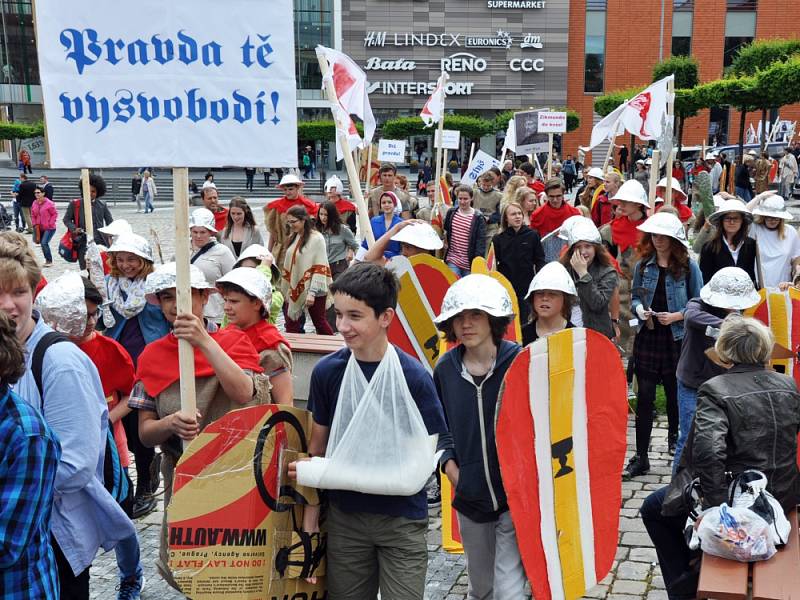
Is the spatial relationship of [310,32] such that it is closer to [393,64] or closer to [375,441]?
[393,64]

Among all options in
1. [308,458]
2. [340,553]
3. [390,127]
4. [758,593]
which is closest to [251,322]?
[308,458]

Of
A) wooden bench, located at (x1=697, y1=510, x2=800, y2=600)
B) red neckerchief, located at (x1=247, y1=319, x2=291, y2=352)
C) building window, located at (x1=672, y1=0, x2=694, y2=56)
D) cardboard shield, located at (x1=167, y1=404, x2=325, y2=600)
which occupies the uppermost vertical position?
building window, located at (x1=672, y1=0, x2=694, y2=56)

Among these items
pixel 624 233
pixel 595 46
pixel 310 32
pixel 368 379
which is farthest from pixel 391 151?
pixel 595 46

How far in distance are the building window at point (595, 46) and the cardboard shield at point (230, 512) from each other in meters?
52.9

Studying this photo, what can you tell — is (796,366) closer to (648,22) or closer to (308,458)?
(308,458)

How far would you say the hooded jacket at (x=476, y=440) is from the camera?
334cm

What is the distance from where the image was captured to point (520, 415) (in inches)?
129

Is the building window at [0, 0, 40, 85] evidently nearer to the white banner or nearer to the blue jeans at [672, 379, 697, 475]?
the blue jeans at [672, 379, 697, 475]

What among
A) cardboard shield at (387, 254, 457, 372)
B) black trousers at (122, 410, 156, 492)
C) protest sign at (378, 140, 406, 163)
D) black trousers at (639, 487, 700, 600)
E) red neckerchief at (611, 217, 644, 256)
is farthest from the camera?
protest sign at (378, 140, 406, 163)

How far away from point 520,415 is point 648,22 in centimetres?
5347

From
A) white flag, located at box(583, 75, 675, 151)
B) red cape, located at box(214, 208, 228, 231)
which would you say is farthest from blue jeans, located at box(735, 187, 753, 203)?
red cape, located at box(214, 208, 228, 231)

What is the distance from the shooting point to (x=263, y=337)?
3.69 m

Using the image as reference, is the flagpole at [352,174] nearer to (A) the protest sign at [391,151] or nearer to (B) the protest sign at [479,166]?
(B) the protest sign at [479,166]

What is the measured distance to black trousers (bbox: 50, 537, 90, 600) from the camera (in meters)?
2.98
